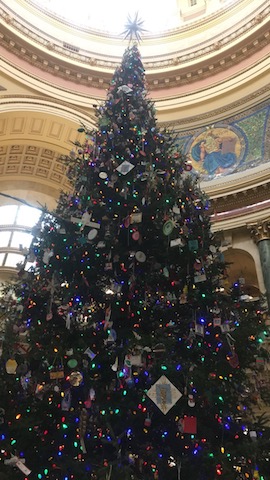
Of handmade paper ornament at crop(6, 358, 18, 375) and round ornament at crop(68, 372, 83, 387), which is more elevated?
handmade paper ornament at crop(6, 358, 18, 375)

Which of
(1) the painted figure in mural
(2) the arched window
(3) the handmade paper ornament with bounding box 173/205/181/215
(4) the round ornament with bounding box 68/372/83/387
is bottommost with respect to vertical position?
(4) the round ornament with bounding box 68/372/83/387

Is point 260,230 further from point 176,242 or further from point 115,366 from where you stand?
point 115,366

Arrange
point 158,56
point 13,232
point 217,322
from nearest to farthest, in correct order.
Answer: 1. point 217,322
2. point 13,232
3. point 158,56

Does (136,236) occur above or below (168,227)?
below

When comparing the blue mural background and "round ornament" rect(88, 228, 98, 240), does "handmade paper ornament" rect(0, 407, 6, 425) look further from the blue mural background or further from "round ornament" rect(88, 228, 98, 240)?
the blue mural background

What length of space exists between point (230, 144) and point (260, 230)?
12.2ft

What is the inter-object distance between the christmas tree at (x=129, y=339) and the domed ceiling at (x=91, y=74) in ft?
21.7

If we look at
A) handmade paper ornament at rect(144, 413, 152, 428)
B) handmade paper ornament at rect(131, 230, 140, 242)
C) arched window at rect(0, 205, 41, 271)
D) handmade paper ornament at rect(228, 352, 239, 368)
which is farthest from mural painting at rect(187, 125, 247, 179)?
handmade paper ornament at rect(144, 413, 152, 428)

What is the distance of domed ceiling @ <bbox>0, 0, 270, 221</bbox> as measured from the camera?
13648 mm

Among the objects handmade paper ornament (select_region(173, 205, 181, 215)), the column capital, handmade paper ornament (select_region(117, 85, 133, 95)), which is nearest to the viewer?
handmade paper ornament (select_region(173, 205, 181, 215))

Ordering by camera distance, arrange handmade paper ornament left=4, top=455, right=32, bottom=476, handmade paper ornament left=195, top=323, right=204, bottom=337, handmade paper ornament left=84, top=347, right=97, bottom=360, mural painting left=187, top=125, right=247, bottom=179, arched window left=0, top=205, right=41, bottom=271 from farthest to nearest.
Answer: arched window left=0, top=205, right=41, bottom=271, mural painting left=187, top=125, right=247, bottom=179, handmade paper ornament left=195, top=323, right=204, bottom=337, handmade paper ornament left=84, top=347, right=97, bottom=360, handmade paper ornament left=4, top=455, right=32, bottom=476

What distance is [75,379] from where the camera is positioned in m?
4.10

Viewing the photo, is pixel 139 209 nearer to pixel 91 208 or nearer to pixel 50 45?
pixel 91 208

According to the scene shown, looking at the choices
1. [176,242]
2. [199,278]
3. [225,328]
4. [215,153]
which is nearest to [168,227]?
[176,242]
